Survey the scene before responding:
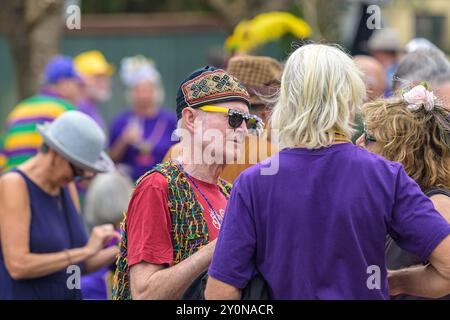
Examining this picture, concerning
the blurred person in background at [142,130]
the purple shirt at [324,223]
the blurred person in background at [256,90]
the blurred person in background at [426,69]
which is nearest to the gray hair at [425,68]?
the blurred person in background at [426,69]

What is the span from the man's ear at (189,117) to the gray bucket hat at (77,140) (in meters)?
1.55

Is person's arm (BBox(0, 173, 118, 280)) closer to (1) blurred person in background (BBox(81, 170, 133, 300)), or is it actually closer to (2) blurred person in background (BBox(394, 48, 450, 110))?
(1) blurred person in background (BBox(81, 170, 133, 300))

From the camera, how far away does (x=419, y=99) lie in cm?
341

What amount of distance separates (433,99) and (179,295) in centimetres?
119

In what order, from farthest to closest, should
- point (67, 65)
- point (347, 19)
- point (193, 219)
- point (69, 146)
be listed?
point (347, 19) < point (67, 65) < point (69, 146) < point (193, 219)

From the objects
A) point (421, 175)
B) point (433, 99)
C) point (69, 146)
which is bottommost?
point (69, 146)

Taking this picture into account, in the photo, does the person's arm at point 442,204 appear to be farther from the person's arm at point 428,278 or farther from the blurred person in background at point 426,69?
the blurred person in background at point 426,69

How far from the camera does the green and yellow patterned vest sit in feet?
10.9

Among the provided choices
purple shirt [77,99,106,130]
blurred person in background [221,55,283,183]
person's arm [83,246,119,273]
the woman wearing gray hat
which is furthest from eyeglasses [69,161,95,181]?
purple shirt [77,99,106,130]

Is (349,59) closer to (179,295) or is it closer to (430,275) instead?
(430,275)

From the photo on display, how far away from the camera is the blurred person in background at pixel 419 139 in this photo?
11.2 ft

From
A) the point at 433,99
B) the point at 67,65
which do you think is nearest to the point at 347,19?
the point at 67,65
